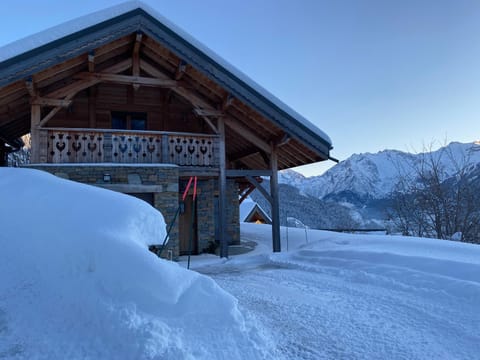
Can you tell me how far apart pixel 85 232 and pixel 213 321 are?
1.50 m

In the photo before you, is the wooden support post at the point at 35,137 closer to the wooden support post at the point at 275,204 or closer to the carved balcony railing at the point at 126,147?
the carved balcony railing at the point at 126,147

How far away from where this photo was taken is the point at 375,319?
382cm

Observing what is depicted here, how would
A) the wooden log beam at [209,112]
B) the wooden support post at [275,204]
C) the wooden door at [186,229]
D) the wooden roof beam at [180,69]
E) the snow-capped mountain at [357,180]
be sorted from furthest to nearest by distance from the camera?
the snow-capped mountain at [357,180]
the wooden door at [186,229]
the wooden support post at [275,204]
the wooden log beam at [209,112]
the wooden roof beam at [180,69]

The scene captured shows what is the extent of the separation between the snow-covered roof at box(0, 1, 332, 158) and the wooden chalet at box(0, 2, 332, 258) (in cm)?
3

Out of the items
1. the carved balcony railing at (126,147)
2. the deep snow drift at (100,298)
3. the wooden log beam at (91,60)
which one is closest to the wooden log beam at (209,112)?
the carved balcony railing at (126,147)

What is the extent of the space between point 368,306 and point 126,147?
23.8 ft

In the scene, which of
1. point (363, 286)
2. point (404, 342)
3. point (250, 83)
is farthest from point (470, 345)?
point (250, 83)

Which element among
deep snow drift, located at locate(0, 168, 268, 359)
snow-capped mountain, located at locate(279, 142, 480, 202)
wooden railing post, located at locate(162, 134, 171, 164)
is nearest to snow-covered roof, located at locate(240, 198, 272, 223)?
wooden railing post, located at locate(162, 134, 171, 164)

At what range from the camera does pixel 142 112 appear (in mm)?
10672

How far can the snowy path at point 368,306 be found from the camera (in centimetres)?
310

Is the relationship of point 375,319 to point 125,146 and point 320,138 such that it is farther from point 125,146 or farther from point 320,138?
point 125,146

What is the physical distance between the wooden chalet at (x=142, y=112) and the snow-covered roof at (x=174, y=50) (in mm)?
26

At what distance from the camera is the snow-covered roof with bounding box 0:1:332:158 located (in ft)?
22.8

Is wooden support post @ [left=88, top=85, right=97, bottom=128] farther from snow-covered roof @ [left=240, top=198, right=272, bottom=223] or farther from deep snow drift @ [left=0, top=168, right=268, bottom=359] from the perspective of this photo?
snow-covered roof @ [left=240, top=198, right=272, bottom=223]
